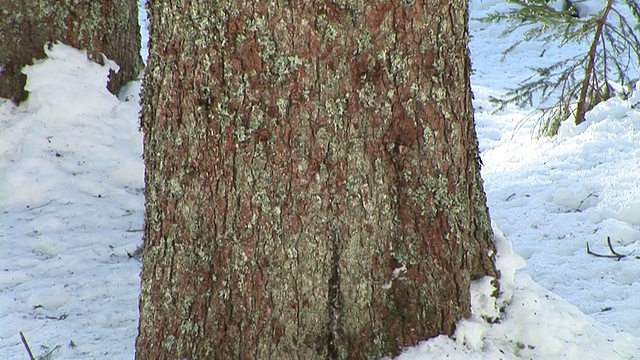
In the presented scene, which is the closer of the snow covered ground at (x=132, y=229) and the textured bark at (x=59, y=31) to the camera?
the snow covered ground at (x=132, y=229)

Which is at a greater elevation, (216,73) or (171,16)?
(171,16)

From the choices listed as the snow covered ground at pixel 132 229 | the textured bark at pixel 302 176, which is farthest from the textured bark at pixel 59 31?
the textured bark at pixel 302 176

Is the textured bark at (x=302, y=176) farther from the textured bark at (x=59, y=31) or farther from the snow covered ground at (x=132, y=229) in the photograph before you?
the textured bark at (x=59, y=31)

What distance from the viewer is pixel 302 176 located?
1.99 metres

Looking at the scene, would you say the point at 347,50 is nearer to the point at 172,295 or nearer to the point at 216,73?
the point at 216,73

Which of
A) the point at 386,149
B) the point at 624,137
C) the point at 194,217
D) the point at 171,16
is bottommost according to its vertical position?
the point at 624,137

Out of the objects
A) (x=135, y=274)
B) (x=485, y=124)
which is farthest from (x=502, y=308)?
(x=485, y=124)

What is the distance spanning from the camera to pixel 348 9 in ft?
6.37

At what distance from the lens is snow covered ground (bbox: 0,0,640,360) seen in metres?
2.38

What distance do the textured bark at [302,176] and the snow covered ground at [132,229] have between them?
0.25 meters

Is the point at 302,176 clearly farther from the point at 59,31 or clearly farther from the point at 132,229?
the point at 59,31

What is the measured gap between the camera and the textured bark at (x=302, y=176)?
77.0 inches

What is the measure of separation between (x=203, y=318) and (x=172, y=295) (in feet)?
0.39

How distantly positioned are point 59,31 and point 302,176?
3.33 metres
